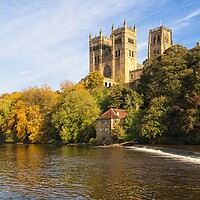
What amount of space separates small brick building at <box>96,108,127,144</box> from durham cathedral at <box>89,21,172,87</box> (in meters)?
64.0

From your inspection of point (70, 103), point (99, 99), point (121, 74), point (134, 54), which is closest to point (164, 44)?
point (134, 54)

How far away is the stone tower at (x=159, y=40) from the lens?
469 feet

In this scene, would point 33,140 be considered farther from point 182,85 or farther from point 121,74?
point 121,74

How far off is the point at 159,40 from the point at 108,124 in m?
98.0

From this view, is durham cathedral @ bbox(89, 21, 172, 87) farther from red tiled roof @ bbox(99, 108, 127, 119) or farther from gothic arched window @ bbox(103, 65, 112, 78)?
red tiled roof @ bbox(99, 108, 127, 119)

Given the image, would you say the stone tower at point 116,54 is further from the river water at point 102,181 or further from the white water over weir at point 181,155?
the river water at point 102,181

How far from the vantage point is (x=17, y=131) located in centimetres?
7138

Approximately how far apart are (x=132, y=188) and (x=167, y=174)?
5.23 metres

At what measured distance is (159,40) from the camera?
145 metres

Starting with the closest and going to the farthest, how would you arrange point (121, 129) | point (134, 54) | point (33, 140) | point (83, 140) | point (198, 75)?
point (198, 75), point (121, 129), point (83, 140), point (33, 140), point (134, 54)

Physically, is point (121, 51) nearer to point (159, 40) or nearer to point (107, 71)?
point (107, 71)

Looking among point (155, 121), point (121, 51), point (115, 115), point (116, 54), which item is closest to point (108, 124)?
point (115, 115)

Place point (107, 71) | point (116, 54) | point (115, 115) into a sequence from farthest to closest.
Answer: point (107, 71) → point (116, 54) → point (115, 115)

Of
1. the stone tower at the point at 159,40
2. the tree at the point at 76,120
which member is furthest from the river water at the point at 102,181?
the stone tower at the point at 159,40
